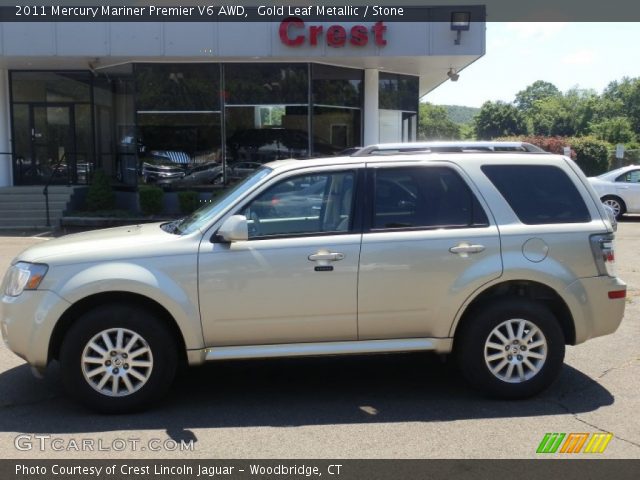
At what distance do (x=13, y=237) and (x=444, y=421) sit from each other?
1250cm

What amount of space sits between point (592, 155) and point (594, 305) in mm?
42577

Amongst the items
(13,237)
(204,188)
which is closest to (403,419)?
(13,237)

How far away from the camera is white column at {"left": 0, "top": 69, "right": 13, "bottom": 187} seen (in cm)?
1875

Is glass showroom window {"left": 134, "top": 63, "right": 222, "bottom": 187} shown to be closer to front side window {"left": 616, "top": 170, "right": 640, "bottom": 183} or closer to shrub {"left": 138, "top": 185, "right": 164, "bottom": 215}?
shrub {"left": 138, "top": 185, "right": 164, "bottom": 215}

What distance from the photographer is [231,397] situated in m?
5.26

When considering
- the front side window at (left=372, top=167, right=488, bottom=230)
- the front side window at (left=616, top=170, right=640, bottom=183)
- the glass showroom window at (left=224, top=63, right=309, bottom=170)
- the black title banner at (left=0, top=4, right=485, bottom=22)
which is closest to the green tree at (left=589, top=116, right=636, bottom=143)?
the front side window at (left=616, top=170, right=640, bottom=183)

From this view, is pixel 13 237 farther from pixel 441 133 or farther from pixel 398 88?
pixel 441 133

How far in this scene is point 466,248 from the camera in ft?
16.4

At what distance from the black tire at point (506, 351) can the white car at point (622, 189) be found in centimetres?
1462

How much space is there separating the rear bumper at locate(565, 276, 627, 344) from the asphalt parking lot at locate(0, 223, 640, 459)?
531 mm

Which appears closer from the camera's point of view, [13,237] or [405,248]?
[405,248]

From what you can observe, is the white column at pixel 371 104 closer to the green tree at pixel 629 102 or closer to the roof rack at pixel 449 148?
the roof rack at pixel 449 148

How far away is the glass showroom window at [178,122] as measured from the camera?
17312 millimetres

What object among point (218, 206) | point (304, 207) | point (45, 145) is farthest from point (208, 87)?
point (304, 207)
